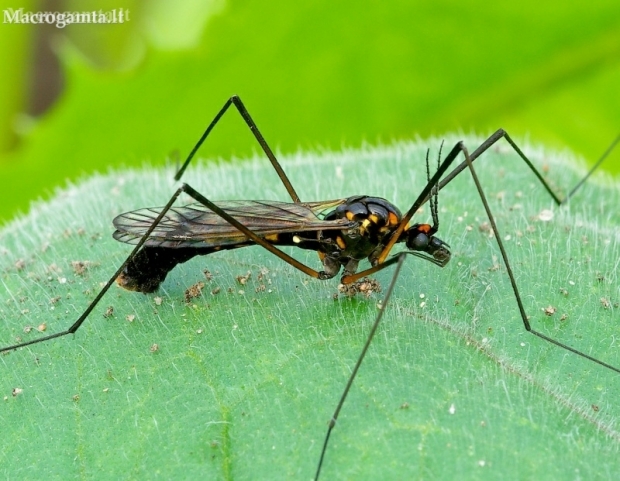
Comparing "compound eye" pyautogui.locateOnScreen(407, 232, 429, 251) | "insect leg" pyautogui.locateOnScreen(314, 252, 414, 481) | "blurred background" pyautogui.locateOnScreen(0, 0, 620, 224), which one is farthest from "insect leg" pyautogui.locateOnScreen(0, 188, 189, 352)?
"blurred background" pyautogui.locateOnScreen(0, 0, 620, 224)

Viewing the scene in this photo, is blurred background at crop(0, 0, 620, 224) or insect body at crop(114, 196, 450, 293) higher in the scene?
blurred background at crop(0, 0, 620, 224)

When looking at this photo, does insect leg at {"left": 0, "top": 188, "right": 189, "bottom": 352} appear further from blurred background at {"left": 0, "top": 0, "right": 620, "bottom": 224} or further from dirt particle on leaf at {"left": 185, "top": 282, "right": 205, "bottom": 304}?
blurred background at {"left": 0, "top": 0, "right": 620, "bottom": 224}

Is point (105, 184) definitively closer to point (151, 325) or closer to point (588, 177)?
point (151, 325)

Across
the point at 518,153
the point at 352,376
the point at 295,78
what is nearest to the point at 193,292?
the point at 352,376

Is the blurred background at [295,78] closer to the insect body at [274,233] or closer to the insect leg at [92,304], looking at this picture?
the insect body at [274,233]

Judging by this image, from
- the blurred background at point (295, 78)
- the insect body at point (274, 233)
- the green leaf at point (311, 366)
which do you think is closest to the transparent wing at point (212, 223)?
the insect body at point (274, 233)

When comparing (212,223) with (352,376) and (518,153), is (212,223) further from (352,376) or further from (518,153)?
(518,153)

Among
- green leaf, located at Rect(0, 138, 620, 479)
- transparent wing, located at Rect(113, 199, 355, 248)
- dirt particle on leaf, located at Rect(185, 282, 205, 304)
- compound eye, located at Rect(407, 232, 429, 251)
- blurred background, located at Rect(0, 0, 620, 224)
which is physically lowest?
green leaf, located at Rect(0, 138, 620, 479)
